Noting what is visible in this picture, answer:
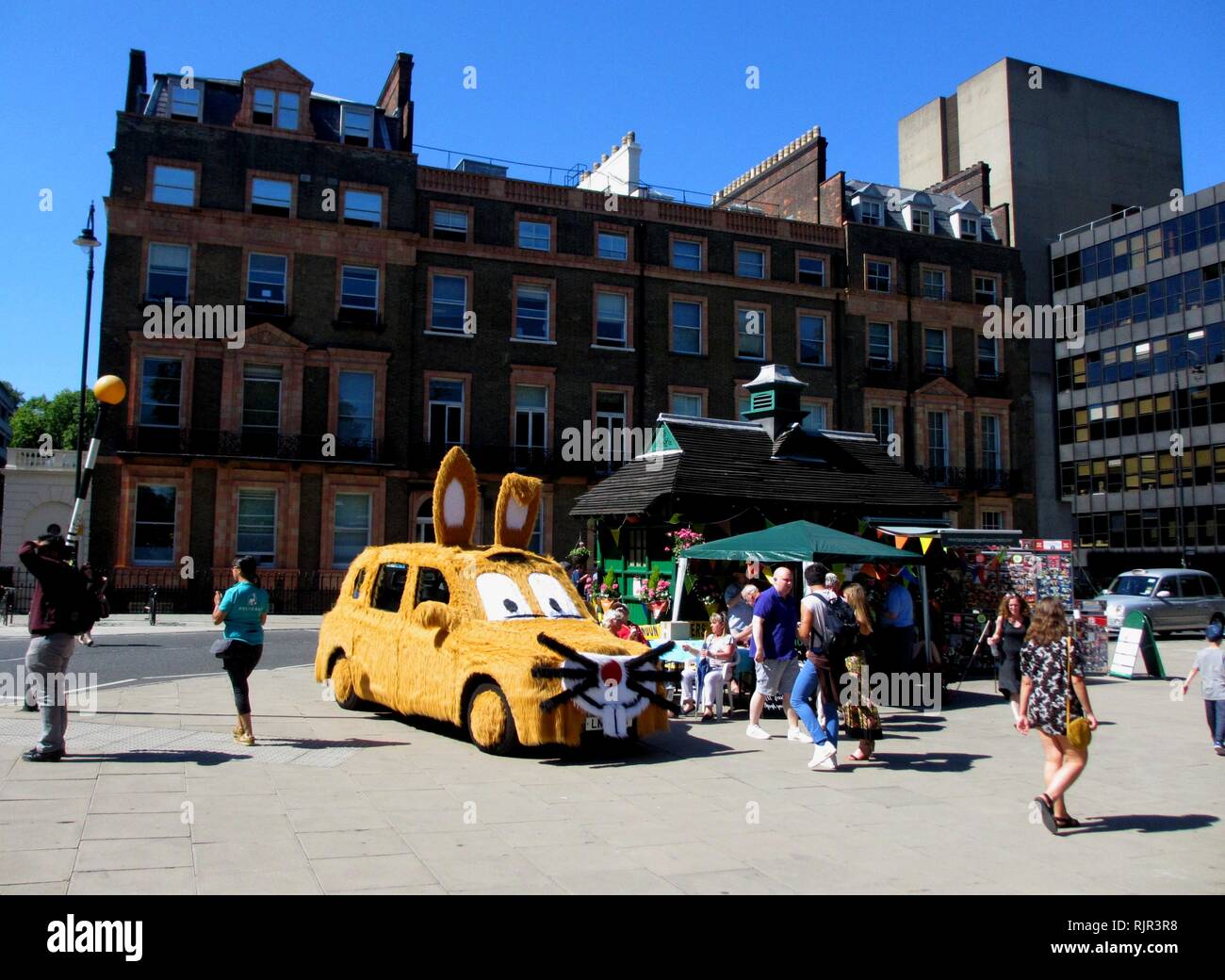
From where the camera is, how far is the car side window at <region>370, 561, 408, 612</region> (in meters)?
10.5

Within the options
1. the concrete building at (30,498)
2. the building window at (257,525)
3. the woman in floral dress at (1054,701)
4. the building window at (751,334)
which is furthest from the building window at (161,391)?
the woman in floral dress at (1054,701)

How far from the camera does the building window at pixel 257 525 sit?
99.9ft

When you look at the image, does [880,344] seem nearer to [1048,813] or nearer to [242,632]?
[242,632]

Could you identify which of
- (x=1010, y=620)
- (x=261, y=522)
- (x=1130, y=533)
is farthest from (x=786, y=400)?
(x=1130, y=533)

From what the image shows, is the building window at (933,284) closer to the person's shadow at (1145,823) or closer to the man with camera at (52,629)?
the person's shadow at (1145,823)

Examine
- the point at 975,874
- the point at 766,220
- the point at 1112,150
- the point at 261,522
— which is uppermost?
the point at 1112,150

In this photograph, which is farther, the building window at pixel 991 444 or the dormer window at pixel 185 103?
the building window at pixel 991 444

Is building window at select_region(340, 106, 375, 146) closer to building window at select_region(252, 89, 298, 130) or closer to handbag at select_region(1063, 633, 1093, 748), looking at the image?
building window at select_region(252, 89, 298, 130)

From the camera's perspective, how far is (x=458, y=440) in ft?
108

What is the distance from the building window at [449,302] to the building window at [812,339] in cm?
1361

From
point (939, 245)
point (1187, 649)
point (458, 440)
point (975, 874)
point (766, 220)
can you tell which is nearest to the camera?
point (975, 874)

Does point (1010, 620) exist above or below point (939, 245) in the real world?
below
